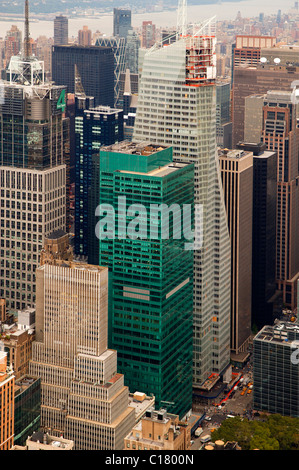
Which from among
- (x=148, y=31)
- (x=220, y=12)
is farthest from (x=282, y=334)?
(x=148, y=31)

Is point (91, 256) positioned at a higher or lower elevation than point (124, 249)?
lower

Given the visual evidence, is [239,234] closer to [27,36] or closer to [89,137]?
[27,36]

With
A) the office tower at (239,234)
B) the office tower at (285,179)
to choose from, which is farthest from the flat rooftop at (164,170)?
the office tower at (285,179)

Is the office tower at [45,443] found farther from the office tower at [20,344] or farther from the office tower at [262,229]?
the office tower at [262,229]

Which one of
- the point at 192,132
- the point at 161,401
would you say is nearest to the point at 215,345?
the point at 161,401

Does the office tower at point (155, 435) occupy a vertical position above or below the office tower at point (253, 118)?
below

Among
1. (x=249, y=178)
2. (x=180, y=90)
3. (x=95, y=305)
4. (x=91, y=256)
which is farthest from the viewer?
(x=91, y=256)

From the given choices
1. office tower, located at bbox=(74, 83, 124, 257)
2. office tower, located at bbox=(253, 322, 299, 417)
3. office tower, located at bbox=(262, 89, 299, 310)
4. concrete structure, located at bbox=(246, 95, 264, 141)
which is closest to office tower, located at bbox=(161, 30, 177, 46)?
office tower, located at bbox=(253, 322, 299, 417)

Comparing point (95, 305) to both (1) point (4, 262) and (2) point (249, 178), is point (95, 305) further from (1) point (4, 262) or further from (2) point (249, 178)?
(2) point (249, 178)
